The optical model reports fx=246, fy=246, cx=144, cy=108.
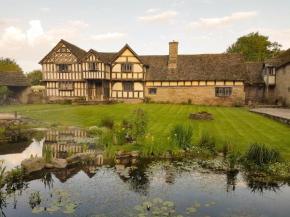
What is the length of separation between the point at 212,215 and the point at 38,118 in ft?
63.4

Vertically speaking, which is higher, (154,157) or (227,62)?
(227,62)

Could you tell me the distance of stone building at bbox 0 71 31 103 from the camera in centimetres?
3809

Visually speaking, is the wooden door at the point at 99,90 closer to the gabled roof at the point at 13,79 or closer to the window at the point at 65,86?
the window at the point at 65,86

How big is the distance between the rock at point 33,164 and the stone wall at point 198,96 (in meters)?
26.3

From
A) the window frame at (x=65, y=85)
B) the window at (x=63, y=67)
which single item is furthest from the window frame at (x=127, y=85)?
the window at (x=63, y=67)

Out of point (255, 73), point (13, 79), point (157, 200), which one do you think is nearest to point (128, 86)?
point (13, 79)

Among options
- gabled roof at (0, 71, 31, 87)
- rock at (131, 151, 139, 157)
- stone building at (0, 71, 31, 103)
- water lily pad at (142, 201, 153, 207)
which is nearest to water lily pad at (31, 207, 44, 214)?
water lily pad at (142, 201, 153, 207)

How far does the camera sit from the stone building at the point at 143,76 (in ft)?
111

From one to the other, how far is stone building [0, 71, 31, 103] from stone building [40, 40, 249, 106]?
16.5 ft

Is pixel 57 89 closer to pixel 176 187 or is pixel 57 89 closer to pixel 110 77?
pixel 110 77

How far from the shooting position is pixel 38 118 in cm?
2222

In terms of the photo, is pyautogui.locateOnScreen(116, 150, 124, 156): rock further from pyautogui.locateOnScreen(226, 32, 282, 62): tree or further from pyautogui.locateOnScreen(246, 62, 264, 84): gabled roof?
pyautogui.locateOnScreen(226, 32, 282, 62): tree

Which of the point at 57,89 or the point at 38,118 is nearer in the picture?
the point at 38,118

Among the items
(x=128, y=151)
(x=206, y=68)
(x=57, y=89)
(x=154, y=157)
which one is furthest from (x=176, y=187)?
(x=57, y=89)
